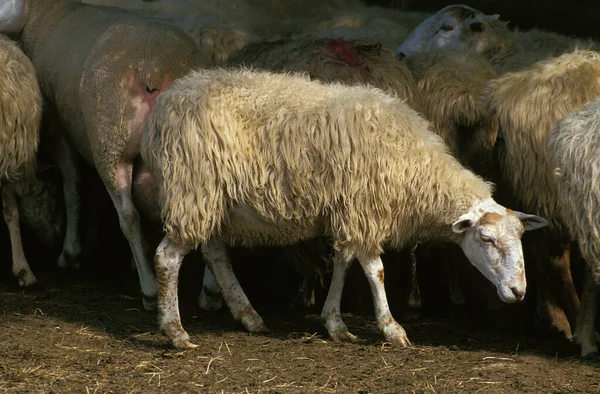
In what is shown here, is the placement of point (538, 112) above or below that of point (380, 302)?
above

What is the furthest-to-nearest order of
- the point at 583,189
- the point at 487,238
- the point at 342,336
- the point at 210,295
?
the point at 210,295 → the point at 342,336 → the point at 487,238 → the point at 583,189

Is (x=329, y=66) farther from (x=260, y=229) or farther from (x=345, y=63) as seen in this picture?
(x=260, y=229)

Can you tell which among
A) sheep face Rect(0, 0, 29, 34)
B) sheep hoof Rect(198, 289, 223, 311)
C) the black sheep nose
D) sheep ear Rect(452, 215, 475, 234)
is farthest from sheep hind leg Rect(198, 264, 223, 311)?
the black sheep nose

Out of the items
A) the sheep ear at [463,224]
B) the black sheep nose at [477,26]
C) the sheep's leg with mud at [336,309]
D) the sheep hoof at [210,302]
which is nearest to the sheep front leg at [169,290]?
the sheep's leg with mud at [336,309]

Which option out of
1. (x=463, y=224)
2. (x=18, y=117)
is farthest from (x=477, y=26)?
(x=18, y=117)

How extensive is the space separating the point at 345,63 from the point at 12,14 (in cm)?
269

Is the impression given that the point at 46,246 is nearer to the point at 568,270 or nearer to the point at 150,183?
the point at 150,183

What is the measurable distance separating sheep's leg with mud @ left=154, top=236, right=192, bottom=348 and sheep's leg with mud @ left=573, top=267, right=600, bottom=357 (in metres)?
2.25

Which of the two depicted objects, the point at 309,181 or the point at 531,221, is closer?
the point at 309,181

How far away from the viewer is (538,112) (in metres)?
6.55

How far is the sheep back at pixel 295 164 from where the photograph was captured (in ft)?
19.4

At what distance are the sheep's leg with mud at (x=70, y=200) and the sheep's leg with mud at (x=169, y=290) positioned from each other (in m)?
2.24

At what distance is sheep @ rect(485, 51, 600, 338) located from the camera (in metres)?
6.50

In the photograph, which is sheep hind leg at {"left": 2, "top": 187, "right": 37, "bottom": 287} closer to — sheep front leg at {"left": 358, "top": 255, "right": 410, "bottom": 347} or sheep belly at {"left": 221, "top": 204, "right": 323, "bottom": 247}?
sheep belly at {"left": 221, "top": 204, "right": 323, "bottom": 247}
